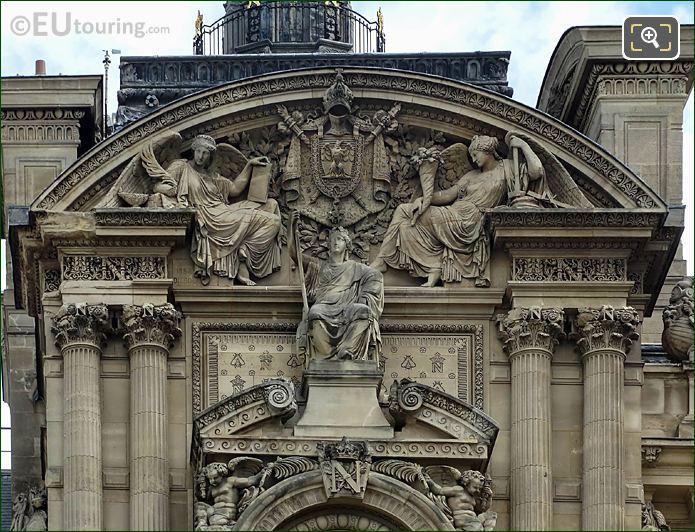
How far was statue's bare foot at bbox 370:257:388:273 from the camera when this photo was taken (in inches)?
2184

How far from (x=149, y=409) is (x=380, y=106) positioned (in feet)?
19.4

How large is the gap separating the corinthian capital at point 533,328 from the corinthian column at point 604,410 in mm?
365

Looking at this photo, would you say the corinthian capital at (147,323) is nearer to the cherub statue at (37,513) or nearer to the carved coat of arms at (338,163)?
the cherub statue at (37,513)

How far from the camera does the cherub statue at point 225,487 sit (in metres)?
52.6

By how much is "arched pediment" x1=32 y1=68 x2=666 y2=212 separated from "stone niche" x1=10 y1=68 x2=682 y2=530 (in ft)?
0.11

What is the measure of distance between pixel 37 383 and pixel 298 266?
6.91m

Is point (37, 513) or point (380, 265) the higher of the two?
point (380, 265)

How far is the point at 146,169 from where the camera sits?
5531cm

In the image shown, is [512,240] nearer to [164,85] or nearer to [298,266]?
[298,266]

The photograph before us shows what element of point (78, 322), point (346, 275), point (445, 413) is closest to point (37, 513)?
point (78, 322)

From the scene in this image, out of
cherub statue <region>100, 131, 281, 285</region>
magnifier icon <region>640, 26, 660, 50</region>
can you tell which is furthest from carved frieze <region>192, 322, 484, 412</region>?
magnifier icon <region>640, 26, 660, 50</region>

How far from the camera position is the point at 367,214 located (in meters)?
56.0

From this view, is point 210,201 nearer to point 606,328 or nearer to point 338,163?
point 338,163

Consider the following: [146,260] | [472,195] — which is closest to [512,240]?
Result: [472,195]
